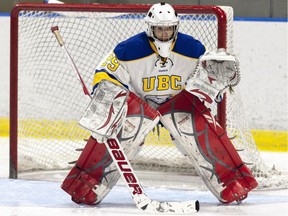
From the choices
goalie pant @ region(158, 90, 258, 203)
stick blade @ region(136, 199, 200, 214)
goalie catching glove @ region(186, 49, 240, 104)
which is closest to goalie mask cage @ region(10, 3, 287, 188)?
goalie pant @ region(158, 90, 258, 203)

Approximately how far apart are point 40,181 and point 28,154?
38 cm

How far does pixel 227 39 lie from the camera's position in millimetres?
5230

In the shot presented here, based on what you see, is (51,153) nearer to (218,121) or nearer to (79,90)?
(79,90)

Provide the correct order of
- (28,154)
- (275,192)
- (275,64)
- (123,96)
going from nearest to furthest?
(123,96), (275,192), (28,154), (275,64)

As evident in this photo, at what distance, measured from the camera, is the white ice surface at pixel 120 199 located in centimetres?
451

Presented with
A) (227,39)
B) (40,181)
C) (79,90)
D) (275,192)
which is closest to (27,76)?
(79,90)

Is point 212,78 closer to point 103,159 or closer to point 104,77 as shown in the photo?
point 104,77

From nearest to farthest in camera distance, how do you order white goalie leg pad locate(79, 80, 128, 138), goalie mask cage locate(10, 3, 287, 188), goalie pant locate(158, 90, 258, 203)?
white goalie leg pad locate(79, 80, 128, 138) → goalie pant locate(158, 90, 258, 203) → goalie mask cage locate(10, 3, 287, 188)

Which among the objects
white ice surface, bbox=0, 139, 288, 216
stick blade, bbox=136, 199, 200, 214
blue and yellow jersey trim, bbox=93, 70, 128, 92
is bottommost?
white ice surface, bbox=0, 139, 288, 216

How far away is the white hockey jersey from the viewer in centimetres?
463

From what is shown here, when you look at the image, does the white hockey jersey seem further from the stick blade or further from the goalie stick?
the stick blade

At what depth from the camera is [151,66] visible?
15.3 feet

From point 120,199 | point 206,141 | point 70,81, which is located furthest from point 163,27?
point 70,81

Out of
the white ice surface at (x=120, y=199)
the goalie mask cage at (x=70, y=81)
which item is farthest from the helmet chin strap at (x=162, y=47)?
the white ice surface at (x=120, y=199)
